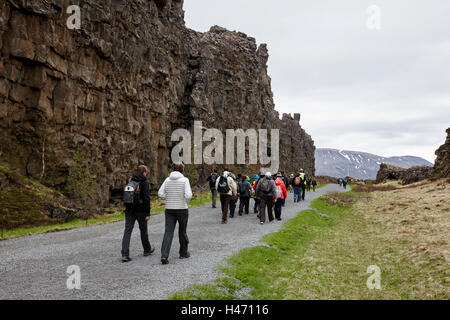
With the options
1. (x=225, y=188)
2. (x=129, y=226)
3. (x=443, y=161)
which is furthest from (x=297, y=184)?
(x=443, y=161)

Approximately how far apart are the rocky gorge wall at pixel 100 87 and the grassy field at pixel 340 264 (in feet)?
65.7

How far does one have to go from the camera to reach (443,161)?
44.8 metres

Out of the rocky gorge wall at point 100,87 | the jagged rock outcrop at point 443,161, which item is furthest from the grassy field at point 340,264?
the jagged rock outcrop at point 443,161

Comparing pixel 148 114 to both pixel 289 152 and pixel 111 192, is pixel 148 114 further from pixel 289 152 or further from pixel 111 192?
pixel 289 152

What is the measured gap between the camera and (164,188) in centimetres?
1021

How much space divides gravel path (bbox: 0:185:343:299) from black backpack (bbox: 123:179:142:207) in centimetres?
199

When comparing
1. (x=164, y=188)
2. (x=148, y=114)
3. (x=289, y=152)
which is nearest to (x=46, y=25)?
(x=148, y=114)

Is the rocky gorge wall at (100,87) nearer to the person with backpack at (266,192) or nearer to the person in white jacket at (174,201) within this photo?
the person with backpack at (266,192)

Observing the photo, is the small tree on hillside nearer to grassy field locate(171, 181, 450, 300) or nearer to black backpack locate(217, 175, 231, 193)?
black backpack locate(217, 175, 231, 193)

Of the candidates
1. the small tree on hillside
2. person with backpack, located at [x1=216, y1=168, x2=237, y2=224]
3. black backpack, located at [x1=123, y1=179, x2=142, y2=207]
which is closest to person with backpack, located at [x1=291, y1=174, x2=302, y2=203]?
person with backpack, located at [x1=216, y1=168, x2=237, y2=224]

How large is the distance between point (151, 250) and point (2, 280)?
14.6ft

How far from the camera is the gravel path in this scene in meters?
7.49

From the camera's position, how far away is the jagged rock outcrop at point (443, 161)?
1699 inches
